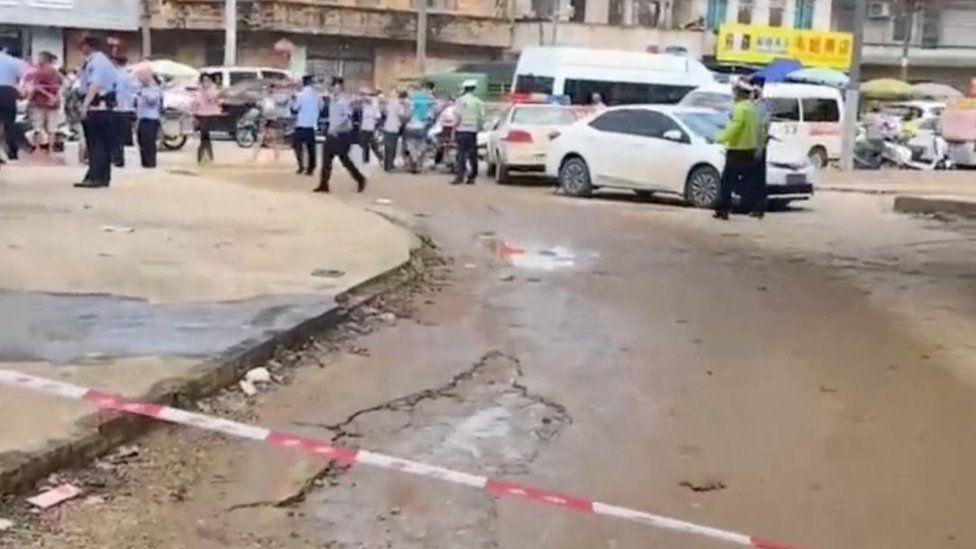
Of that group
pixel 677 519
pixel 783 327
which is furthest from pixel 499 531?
pixel 783 327

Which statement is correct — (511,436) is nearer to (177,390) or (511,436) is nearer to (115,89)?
(177,390)

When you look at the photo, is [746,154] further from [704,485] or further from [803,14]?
[803,14]

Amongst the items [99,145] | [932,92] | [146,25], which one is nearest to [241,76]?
[146,25]

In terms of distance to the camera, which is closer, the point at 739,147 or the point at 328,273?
the point at 328,273

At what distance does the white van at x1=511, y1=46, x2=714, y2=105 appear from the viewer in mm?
→ 37406

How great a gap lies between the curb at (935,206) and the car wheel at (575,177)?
4.57m

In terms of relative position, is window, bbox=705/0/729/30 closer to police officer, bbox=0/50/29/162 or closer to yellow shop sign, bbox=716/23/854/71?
yellow shop sign, bbox=716/23/854/71

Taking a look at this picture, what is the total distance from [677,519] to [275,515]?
5.11 ft

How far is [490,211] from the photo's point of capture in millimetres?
19656

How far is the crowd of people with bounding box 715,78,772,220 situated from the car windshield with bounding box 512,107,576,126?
6433 millimetres

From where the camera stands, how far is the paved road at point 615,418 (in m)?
5.88

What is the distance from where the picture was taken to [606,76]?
37.7 metres

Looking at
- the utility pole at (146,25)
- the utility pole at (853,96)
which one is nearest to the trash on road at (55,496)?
the utility pole at (853,96)

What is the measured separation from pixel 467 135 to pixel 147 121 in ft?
17.1
